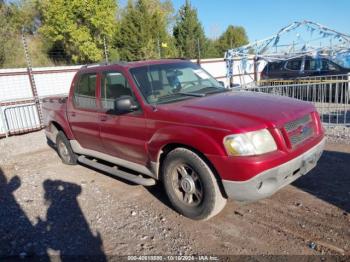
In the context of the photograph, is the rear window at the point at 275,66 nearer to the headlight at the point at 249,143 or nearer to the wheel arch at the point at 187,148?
the wheel arch at the point at 187,148

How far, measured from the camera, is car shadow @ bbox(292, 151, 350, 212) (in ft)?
13.5

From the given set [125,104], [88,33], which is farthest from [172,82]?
[88,33]

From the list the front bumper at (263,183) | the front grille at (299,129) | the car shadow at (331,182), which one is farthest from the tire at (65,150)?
the front grille at (299,129)

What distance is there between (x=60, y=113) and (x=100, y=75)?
1592mm

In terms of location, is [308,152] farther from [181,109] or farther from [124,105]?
[124,105]

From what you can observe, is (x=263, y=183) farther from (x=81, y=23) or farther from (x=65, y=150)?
(x=81, y=23)

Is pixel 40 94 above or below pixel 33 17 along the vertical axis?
below

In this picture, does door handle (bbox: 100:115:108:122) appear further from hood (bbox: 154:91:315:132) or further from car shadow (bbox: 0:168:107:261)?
car shadow (bbox: 0:168:107:261)

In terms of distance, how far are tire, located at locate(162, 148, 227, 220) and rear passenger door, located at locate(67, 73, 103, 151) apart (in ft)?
5.61

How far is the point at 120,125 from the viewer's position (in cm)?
446

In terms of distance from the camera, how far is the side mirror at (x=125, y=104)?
397 cm

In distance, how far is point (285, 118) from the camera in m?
3.45

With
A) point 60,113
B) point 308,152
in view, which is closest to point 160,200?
point 308,152

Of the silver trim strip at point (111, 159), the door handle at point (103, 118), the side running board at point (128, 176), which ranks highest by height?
the door handle at point (103, 118)
